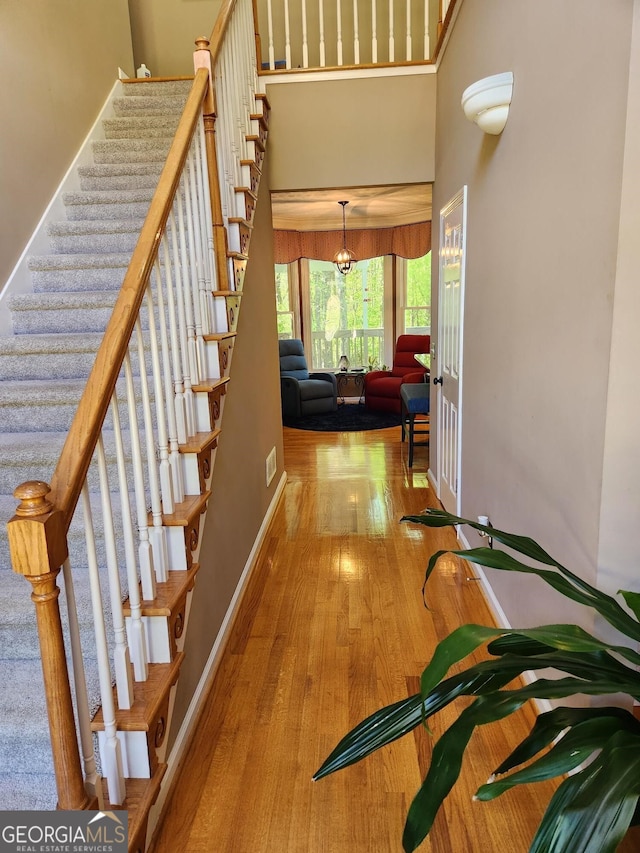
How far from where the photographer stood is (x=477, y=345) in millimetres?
2697

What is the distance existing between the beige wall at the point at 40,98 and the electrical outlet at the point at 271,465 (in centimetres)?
188

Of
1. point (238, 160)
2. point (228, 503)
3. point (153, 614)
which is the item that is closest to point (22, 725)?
point (153, 614)

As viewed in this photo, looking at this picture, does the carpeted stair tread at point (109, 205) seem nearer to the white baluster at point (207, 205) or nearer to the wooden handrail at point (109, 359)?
the white baluster at point (207, 205)

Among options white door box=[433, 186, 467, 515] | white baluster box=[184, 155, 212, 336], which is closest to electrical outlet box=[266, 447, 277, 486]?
white door box=[433, 186, 467, 515]

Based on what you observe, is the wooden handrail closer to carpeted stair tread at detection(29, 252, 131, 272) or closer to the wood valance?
carpeted stair tread at detection(29, 252, 131, 272)

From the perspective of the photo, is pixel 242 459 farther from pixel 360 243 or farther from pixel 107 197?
pixel 360 243

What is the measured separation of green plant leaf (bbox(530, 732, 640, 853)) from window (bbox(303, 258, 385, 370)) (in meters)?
7.76

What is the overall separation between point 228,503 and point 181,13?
16.3 feet

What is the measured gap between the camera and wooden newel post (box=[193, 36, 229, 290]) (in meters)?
2.14

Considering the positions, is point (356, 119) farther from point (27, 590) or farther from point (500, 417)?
point (27, 590)

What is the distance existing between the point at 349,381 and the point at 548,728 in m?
7.32

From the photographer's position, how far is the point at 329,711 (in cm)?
192

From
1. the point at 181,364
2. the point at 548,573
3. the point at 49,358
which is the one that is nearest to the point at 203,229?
the point at 181,364
